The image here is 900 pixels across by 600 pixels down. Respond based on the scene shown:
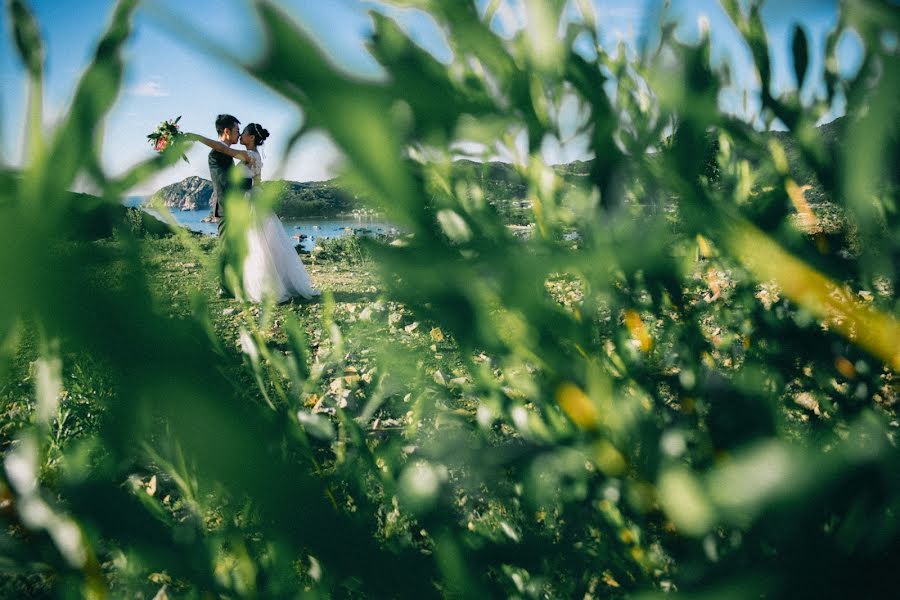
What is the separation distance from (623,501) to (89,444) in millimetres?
473

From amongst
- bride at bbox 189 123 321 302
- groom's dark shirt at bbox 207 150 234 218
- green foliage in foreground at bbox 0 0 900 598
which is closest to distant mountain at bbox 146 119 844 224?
green foliage in foreground at bbox 0 0 900 598

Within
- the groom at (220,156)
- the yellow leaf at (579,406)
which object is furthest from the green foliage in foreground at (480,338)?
the groom at (220,156)

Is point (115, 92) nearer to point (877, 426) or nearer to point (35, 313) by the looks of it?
point (35, 313)

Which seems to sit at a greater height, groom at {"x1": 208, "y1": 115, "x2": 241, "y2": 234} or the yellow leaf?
the yellow leaf

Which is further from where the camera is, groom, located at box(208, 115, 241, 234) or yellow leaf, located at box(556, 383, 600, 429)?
groom, located at box(208, 115, 241, 234)

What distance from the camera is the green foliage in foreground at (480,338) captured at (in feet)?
0.65

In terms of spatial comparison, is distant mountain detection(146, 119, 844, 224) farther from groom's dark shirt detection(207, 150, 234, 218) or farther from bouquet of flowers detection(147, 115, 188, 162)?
groom's dark shirt detection(207, 150, 234, 218)

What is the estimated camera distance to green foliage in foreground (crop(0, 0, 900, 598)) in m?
0.20

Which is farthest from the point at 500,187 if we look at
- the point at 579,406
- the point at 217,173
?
the point at 217,173

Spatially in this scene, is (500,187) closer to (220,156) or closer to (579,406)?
(579,406)

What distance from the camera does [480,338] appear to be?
1.01 feet

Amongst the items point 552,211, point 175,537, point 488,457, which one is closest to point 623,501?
point 488,457

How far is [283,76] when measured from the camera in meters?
0.19

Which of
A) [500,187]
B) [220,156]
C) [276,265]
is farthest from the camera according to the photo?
[276,265]
